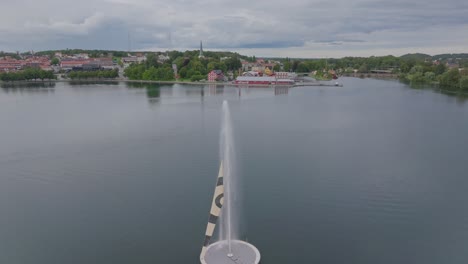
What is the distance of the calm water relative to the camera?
909 cm

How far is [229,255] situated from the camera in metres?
7.83

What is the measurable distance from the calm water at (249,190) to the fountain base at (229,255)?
0.72 m

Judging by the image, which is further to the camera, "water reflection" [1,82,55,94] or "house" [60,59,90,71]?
"house" [60,59,90,71]

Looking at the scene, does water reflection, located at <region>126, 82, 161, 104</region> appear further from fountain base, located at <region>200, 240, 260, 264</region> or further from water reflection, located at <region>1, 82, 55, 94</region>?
fountain base, located at <region>200, 240, 260, 264</region>

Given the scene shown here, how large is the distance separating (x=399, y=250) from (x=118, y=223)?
7.96 metres

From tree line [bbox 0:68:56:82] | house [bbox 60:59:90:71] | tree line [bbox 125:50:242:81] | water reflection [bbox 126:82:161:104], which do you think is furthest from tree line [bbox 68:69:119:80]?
water reflection [bbox 126:82:161:104]

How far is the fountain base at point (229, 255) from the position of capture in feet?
25.2

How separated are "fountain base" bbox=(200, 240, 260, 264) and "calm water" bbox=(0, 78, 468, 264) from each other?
28.2 inches

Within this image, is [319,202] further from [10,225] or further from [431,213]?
[10,225]

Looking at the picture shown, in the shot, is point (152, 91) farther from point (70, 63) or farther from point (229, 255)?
point (70, 63)

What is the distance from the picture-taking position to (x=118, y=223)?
10.3 m

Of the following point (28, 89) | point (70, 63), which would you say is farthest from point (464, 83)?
point (70, 63)

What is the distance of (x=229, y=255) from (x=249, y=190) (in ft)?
16.0

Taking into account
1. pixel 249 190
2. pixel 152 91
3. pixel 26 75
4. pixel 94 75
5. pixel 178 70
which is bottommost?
pixel 249 190
